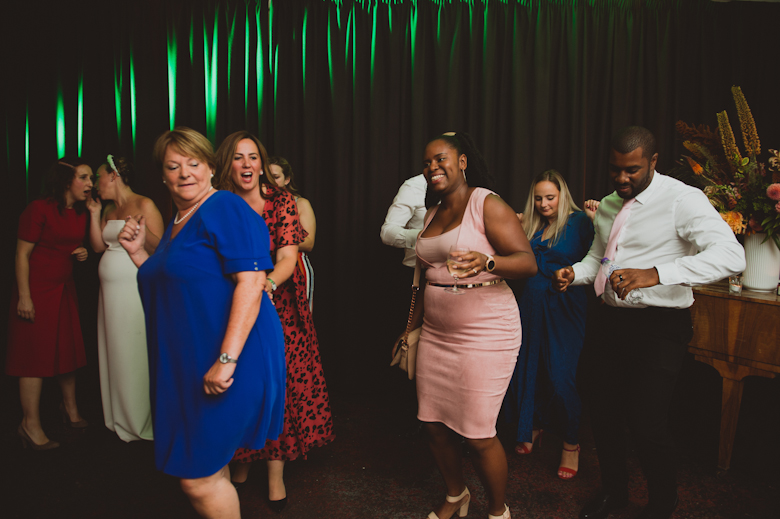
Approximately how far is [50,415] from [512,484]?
3.32 meters

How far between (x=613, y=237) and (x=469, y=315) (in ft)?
2.38

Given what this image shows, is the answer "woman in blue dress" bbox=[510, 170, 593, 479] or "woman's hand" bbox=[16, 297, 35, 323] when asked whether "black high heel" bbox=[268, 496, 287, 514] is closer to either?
"woman in blue dress" bbox=[510, 170, 593, 479]

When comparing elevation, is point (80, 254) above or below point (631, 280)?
below

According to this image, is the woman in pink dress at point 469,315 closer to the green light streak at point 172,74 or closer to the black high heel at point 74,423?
the black high heel at point 74,423

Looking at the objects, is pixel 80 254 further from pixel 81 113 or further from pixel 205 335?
pixel 205 335

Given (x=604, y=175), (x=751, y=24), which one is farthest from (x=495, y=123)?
(x=751, y=24)

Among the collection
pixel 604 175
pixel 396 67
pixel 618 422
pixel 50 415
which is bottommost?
pixel 50 415

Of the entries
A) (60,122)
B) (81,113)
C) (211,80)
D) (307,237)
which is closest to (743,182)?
(307,237)

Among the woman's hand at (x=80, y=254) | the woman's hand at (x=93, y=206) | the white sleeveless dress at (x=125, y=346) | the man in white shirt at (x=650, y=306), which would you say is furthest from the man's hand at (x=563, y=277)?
the woman's hand at (x=80, y=254)

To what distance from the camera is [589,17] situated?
3.77 meters

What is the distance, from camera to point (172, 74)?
391 centimetres

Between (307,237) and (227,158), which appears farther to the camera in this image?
(307,237)

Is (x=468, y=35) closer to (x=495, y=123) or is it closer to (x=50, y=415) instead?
(x=495, y=123)

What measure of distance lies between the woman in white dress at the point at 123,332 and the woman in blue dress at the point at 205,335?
1.30 meters
